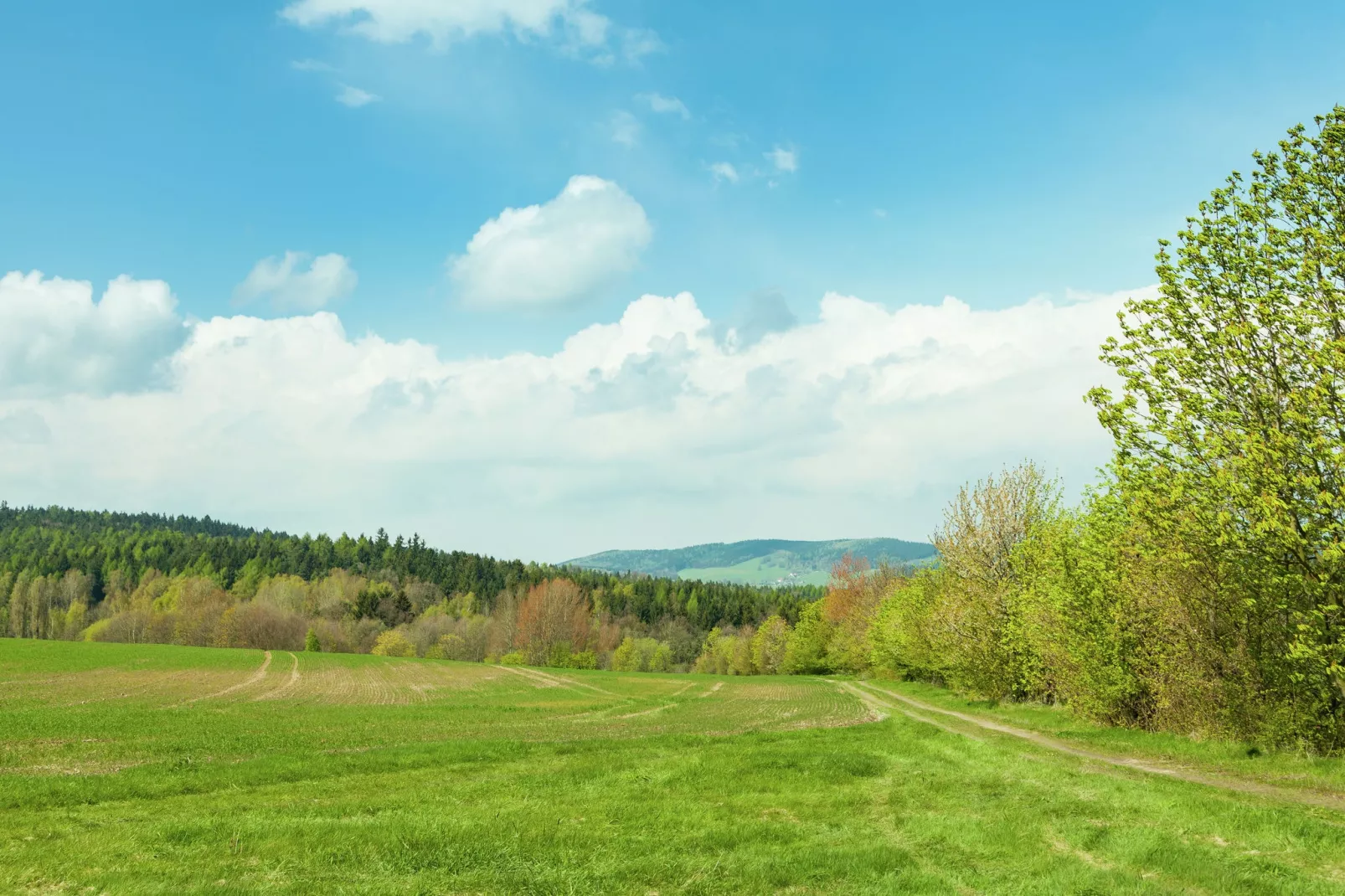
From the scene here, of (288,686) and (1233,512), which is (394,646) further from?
(1233,512)

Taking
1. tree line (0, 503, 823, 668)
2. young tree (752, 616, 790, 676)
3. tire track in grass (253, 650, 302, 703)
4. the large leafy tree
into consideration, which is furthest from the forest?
tree line (0, 503, 823, 668)

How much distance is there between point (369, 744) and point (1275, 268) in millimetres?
30938

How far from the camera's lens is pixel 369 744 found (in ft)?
94.2

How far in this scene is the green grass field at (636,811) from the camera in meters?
11.4

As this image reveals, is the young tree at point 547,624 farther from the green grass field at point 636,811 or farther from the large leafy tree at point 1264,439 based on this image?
the large leafy tree at point 1264,439

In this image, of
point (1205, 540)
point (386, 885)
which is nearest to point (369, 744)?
point (386, 885)

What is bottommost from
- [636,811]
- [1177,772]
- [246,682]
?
[246,682]

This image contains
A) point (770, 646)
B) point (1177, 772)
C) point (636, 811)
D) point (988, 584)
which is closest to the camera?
point (636, 811)

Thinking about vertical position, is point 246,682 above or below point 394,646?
above

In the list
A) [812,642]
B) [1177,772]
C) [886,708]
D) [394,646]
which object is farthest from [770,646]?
[1177,772]

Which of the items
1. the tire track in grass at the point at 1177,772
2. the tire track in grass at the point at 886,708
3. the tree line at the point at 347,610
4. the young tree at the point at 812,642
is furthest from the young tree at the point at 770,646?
the tire track in grass at the point at 1177,772

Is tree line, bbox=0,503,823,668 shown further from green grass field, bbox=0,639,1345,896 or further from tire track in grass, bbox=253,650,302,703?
green grass field, bbox=0,639,1345,896

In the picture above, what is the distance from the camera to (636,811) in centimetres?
1587

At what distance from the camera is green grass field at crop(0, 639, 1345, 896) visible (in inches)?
447
